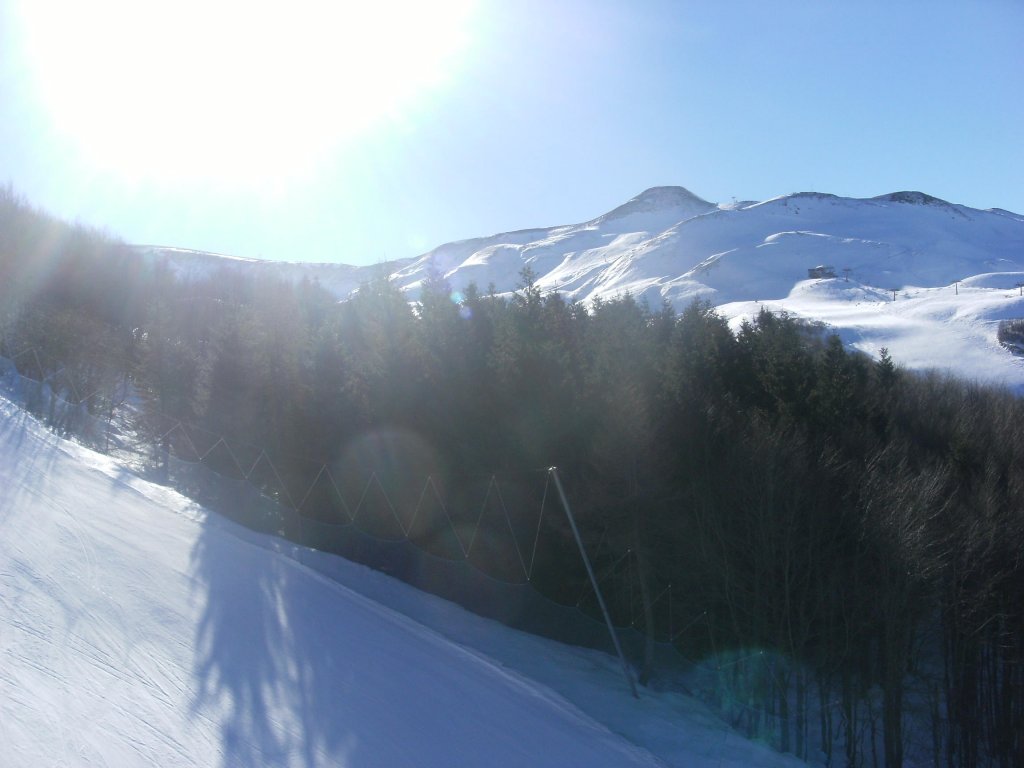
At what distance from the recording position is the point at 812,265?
114 m

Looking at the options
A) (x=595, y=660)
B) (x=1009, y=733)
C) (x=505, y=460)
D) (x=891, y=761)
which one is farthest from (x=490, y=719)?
(x=1009, y=733)

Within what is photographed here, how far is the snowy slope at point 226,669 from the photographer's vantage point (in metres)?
7.05

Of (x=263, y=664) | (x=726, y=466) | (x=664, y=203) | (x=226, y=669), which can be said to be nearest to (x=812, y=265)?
(x=664, y=203)

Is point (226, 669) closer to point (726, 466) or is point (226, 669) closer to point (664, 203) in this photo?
point (726, 466)

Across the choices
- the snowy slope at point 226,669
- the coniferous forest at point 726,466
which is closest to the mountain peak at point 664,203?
the coniferous forest at point 726,466

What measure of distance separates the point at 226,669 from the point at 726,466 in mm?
12414

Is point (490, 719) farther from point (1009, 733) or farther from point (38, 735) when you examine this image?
point (1009, 733)

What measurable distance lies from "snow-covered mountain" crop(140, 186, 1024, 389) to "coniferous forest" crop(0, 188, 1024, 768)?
26.1 metres

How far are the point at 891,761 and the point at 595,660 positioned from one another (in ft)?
21.2

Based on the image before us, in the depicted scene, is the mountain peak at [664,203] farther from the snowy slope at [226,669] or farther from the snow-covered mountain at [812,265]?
the snowy slope at [226,669]

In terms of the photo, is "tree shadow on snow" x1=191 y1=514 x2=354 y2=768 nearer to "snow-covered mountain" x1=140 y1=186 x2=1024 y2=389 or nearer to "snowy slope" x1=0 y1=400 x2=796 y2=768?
"snowy slope" x1=0 y1=400 x2=796 y2=768

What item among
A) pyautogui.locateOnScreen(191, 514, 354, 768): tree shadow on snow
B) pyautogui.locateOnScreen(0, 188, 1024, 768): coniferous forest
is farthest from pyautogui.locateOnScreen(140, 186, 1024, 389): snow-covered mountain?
pyautogui.locateOnScreen(191, 514, 354, 768): tree shadow on snow

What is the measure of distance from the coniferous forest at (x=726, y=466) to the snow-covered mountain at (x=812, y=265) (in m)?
26.1

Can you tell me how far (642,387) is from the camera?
1947 cm
